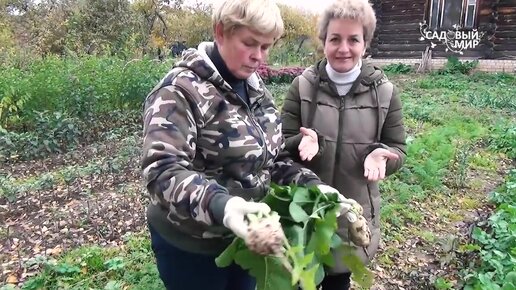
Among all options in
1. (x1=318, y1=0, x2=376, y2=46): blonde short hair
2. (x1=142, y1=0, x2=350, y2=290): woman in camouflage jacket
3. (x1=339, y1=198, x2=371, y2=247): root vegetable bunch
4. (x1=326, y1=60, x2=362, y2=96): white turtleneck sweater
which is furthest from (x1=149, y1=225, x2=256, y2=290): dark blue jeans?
(x1=318, y1=0, x2=376, y2=46): blonde short hair

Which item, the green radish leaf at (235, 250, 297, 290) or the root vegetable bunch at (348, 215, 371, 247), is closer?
the green radish leaf at (235, 250, 297, 290)

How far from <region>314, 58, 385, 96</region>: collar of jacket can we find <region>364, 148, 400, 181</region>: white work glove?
0.89 feet

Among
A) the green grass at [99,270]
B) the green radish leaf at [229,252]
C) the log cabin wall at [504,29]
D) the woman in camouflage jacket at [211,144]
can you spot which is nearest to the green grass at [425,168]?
the green grass at [99,270]

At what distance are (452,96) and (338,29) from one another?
9.82m

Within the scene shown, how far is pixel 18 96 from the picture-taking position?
699 centimetres

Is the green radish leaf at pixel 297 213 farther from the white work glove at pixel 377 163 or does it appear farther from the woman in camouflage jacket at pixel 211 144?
the white work glove at pixel 377 163

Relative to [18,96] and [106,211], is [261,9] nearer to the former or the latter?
[106,211]

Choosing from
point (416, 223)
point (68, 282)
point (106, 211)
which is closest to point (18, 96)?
point (106, 211)

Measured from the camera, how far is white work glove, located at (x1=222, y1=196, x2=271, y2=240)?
4.15ft

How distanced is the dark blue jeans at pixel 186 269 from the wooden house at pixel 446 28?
53.4 ft

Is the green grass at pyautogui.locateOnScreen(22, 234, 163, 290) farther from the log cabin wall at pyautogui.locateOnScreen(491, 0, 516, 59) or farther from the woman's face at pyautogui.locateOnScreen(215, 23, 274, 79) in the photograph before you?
the log cabin wall at pyautogui.locateOnScreen(491, 0, 516, 59)

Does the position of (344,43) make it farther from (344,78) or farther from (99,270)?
(99,270)

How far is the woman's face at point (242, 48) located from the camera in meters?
1.58

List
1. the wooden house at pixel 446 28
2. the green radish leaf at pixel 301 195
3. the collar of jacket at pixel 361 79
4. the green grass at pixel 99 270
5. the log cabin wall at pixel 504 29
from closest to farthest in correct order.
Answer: the green radish leaf at pixel 301 195, the collar of jacket at pixel 361 79, the green grass at pixel 99 270, the log cabin wall at pixel 504 29, the wooden house at pixel 446 28
